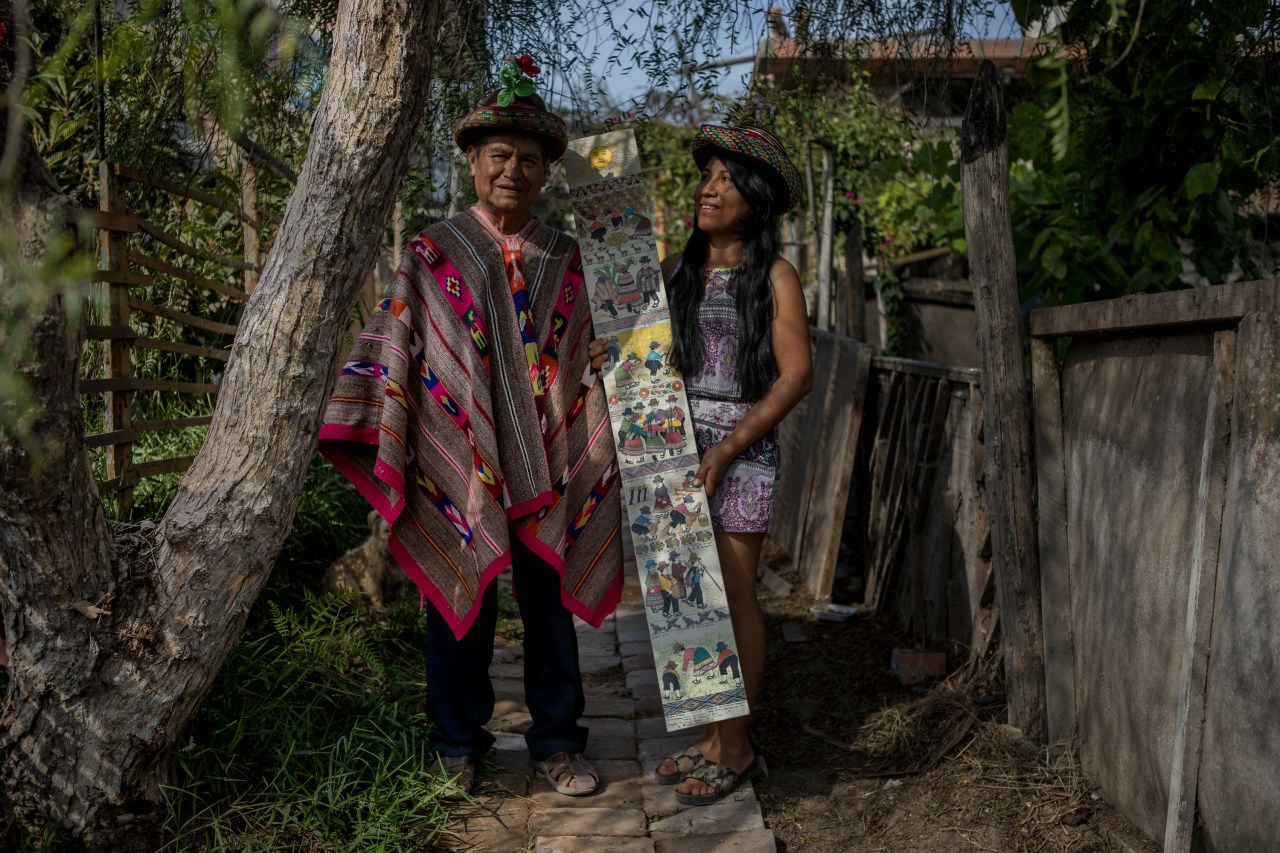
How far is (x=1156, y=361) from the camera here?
279 centimetres

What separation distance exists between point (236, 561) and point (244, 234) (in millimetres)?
3162

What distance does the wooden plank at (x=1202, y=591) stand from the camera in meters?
2.41

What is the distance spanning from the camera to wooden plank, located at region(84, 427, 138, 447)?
12.3ft

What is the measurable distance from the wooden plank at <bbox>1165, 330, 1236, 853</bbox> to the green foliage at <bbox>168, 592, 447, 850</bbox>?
188 cm

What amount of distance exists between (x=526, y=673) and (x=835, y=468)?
236cm

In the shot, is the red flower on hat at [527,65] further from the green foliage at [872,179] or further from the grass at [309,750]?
the green foliage at [872,179]

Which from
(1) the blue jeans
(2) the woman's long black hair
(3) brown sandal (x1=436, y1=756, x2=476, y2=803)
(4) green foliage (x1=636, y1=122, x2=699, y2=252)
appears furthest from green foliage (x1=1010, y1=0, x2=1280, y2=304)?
(4) green foliage (x1=636, y1=122, x2=699, y2=252)

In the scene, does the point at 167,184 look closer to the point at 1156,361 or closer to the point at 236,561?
the point at 236,561

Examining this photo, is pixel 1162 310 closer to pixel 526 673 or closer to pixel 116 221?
pixel 526 673

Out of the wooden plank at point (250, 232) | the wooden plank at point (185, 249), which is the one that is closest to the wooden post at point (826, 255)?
the wooden plank at point (250, 232)

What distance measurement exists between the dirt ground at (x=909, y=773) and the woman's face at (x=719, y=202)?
1.77m

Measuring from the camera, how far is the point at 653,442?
3295 millimetres

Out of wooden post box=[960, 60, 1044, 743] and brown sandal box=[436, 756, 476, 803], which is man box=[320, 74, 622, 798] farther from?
wooden post box=[960, 60, 1044, 743]

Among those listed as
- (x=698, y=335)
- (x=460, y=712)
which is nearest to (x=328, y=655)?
(x=460, y=712)
